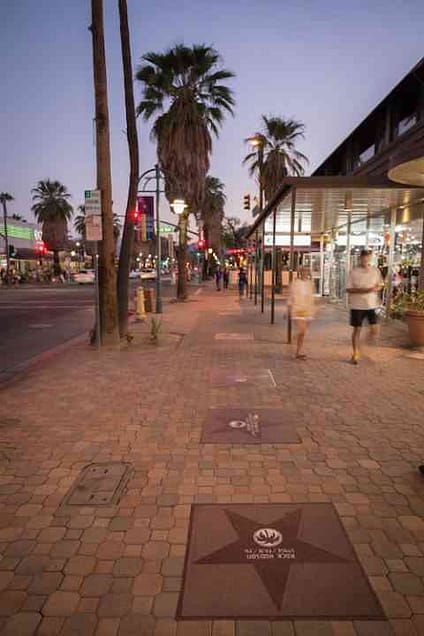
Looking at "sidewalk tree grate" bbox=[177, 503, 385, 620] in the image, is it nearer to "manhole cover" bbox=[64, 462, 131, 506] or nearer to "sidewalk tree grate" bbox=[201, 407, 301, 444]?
"manhole cover" bbox=[64, 462, 131, 506]

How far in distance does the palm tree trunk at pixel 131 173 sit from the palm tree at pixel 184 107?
8.01 m

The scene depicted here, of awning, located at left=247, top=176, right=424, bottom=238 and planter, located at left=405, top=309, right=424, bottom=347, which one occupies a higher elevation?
awning, located at left=247, top=176, right=424, bottom=238

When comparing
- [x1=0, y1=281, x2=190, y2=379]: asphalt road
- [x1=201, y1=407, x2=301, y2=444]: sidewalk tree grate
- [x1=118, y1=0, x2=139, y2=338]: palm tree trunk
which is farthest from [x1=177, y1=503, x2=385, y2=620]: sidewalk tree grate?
[x1=118, y1=0, x2=139, y2=338]: palm tree trunk

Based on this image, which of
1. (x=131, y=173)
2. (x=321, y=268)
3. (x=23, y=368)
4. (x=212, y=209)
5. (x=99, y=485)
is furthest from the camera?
(x=212, y=209)

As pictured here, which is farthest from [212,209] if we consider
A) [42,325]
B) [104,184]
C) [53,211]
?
[104,184]

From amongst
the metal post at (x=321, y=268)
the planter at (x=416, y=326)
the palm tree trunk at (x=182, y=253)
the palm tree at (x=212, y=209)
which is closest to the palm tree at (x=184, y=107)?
the palm tree trunk at (x=182, y=253)

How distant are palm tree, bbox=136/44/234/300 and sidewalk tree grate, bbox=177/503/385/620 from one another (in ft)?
59.5

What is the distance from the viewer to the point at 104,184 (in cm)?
968

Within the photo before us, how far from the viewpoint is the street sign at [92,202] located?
29.8ft

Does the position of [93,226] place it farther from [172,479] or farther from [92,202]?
[172,479]

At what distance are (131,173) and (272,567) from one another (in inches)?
422

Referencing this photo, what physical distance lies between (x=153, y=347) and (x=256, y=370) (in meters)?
3.12

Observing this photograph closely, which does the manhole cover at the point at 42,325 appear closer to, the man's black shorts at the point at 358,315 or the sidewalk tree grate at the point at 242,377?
the sidewalk tree grate at the point at 242,377

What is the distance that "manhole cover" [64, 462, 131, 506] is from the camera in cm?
356
